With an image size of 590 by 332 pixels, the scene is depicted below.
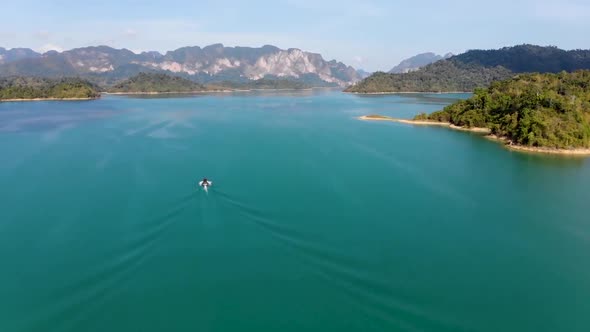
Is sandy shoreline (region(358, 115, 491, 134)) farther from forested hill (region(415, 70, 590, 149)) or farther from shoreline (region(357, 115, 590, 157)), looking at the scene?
forested hill (region(415, 70, 590, 149))

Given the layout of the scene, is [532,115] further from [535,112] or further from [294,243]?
[294,243]

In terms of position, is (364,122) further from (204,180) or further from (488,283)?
(488,283)

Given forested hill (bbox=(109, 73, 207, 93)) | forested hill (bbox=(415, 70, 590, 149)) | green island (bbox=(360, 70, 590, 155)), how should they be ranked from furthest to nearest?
forested hill (bbox=(109, 73, 207, 93)) < forested hill (bbox=(415, 70, 590, 149)) < green island (bbox=(360, 70, 590, 155))

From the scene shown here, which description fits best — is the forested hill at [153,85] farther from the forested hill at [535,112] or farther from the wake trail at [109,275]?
the wake trail at [109,275]

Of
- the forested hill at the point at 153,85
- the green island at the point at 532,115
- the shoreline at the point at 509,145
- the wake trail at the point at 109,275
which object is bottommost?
the wake trail at the point at 109,275

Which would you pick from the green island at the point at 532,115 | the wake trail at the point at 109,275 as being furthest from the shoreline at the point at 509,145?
the wake trail at the point at 109,275

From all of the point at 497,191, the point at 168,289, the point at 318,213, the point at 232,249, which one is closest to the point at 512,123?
the point at 497,191

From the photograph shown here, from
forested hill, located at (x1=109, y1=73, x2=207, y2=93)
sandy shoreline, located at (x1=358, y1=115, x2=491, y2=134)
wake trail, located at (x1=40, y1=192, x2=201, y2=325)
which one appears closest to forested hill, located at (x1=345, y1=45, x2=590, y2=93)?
forested hill, located at (x1=109, y1=73, x2=207, y2=93)
